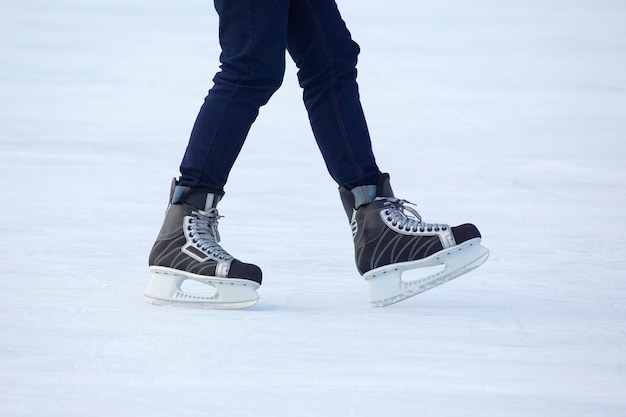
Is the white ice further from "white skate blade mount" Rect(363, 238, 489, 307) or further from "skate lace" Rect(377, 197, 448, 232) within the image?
"skate lace" Rect(377, 197, 448, 232)

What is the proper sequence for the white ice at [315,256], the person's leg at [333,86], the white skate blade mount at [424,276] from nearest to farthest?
1. the white ice at [315,256]
2. the white skate blade mount at [424,276]
3. the person's leg at [333,86]

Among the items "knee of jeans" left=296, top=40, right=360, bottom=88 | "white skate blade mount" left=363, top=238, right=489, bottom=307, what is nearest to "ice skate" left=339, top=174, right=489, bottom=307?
"white skate blade mount" left=363, top=238, right=489, bottom=307

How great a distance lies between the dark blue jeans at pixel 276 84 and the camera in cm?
215

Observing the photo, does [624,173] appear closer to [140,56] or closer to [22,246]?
[22,246]

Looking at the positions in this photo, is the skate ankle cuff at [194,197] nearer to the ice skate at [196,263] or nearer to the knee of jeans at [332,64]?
the ice skate at [196,263]

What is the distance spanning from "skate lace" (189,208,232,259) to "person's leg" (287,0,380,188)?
235 mm

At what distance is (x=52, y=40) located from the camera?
334 inches

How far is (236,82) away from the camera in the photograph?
2.17 metres

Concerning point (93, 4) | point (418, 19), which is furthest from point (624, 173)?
point (93, 4)

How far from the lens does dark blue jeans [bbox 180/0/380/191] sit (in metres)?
2.15

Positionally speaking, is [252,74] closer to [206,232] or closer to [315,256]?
[206,232]

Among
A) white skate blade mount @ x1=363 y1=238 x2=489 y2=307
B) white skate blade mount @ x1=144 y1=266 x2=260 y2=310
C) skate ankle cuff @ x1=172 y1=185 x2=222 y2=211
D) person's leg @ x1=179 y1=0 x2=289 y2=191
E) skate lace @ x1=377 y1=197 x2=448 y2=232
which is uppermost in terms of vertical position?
person's leg @ x1=179 y1=0 x2=289 y2=191

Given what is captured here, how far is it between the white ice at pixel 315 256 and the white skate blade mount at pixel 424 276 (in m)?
0.03

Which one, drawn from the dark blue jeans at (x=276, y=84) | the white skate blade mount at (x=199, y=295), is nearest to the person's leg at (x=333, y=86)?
the dark blue jeans at (x=276, y=84)
